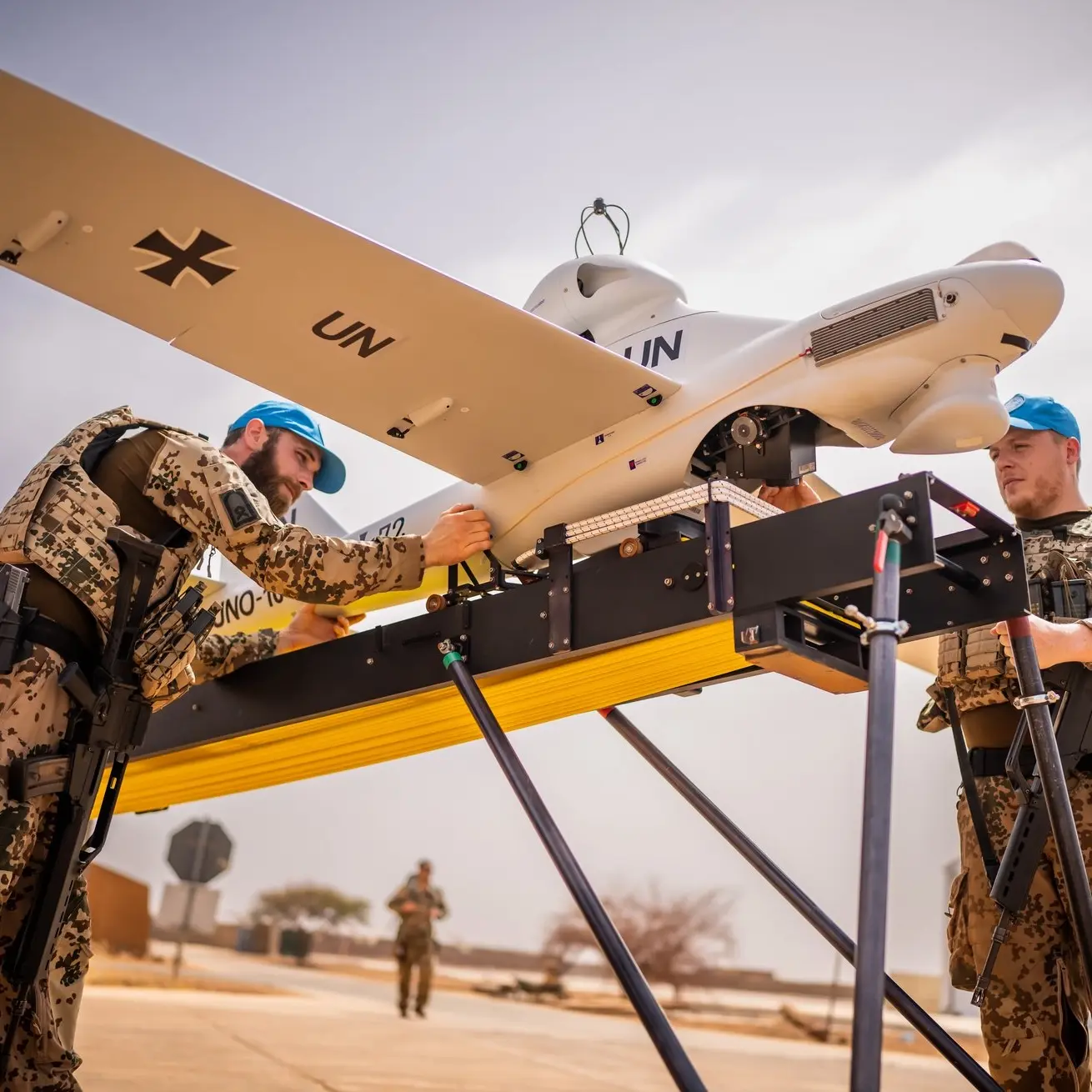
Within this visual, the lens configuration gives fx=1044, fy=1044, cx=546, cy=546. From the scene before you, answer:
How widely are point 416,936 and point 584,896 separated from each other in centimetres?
962

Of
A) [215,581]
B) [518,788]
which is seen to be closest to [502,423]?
[518,788]

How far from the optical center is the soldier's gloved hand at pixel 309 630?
3.67 metres

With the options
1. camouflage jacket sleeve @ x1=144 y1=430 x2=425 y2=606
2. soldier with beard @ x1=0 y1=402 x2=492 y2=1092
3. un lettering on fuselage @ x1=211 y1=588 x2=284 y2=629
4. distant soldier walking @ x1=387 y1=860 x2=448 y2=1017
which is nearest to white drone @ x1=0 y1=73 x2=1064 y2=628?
soldier with beard @ x1=0 y1=402 x2=492 y2=1092

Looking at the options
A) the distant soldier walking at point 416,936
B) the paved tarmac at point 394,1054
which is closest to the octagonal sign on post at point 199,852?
the paved tarmac at point 394,1054

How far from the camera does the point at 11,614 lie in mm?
2426

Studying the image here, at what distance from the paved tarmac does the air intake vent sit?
367 centimetres

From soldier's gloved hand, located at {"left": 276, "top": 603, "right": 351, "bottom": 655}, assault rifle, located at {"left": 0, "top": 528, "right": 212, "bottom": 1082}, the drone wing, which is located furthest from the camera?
soldier's gloved hand, located at {"left": 276, "top": 603, "right": 351, "bottom": 655}

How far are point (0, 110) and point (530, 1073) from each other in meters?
5.20

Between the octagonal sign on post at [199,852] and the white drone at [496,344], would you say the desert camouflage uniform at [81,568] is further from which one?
the octagonal sign on post at [199,852]

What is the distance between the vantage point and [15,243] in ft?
8.80

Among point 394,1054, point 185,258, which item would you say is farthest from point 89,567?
point 394,1054

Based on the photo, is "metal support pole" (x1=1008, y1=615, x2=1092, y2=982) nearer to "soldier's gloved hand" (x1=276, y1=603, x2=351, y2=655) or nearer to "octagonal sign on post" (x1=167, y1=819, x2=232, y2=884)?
"soldier's gloved hand" (x1=276, y1=603, x2=351, y2=655)

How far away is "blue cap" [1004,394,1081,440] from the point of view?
3.23 m

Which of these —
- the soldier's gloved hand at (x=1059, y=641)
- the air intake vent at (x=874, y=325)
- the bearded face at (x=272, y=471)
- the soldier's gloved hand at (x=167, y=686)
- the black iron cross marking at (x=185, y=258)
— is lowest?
the soldier's gloved hand at (x=167, y=686)
